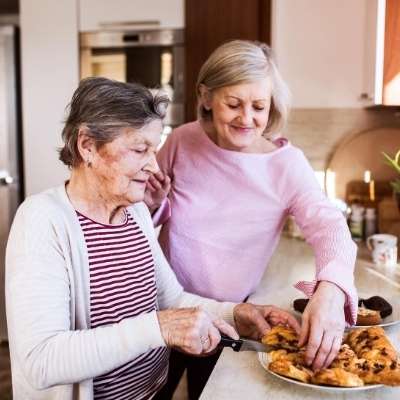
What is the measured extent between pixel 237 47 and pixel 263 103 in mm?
149

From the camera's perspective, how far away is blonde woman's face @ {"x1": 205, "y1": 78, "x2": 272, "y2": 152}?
132 centimetres

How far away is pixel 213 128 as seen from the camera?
154 centimetres

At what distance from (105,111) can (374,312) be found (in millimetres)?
735

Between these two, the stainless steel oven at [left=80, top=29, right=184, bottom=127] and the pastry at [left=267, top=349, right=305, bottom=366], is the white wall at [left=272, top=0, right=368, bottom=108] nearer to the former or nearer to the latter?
the stainless steel oven at [left=80, top=29, right=184, bottom=127]

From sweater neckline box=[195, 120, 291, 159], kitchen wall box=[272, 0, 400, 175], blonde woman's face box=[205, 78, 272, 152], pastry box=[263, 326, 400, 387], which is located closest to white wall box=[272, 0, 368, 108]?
kitchen wall box=[272, 0, 400, 175]

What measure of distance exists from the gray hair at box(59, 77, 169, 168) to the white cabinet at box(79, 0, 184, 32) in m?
1.76

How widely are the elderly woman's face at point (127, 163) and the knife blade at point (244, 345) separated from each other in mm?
335

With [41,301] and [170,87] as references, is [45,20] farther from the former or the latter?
[41,301]

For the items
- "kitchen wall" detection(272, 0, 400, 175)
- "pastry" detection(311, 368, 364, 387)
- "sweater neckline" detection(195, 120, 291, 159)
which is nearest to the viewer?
"pastry" detection(311, 368, 364, 387)

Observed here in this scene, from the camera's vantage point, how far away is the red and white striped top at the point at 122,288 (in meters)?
1.14

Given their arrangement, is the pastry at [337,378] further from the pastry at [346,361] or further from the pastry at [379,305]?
the pastry at [379,305]

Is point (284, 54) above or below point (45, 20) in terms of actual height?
below

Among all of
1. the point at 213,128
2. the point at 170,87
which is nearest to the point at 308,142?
the point at 170,87

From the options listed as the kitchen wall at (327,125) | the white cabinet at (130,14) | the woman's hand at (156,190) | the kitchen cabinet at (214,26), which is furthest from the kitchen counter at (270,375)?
the white cabinet at (130,14)
